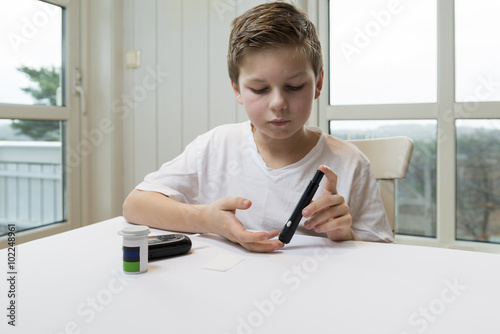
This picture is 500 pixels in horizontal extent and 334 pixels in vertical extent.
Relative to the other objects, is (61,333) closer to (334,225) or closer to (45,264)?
(45,264)

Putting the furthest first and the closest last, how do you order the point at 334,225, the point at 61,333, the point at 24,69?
the point at 24,69, the point at 334,225, the point at 61,333

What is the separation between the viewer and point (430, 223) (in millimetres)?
1875

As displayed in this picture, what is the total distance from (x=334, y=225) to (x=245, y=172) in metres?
0.39

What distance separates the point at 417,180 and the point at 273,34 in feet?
3.96

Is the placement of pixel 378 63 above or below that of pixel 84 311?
above

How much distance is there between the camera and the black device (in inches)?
28.9

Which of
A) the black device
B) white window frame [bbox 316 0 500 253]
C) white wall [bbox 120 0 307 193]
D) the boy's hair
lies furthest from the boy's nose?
white wall [bbox 120 0 307 193]

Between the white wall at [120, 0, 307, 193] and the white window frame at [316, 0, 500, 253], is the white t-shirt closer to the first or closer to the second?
the white window frame at [316, 0, 500, 253]

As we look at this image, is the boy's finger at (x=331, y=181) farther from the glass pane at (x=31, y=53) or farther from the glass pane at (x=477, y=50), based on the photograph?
the glass pane at (x=31, y=53)

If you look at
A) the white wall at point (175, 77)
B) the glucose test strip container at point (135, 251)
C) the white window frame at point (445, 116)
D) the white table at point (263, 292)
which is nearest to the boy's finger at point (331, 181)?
the white table at point (263, 292)

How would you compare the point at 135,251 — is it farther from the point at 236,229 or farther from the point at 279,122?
the point at 279,122

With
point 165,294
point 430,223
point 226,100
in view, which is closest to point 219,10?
point 226,100

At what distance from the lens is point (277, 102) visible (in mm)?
904

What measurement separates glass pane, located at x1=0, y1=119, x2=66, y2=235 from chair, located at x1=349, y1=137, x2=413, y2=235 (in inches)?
63.8
